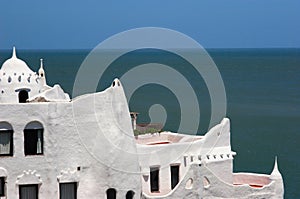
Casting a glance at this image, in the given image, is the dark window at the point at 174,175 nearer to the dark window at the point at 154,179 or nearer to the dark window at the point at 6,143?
the dark window at the point at 154,179

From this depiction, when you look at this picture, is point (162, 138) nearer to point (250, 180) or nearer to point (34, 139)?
point (250, 180)

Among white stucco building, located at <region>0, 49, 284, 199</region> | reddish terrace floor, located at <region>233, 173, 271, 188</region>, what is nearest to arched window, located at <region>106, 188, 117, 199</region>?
white stucco building, located at <region>0, 49, 284, 199</region>

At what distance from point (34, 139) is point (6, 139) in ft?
4.51

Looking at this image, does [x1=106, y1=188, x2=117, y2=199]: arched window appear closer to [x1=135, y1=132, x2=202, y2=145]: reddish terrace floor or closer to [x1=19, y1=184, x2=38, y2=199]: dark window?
[x1=19, y1=184, x2=38, y2=199]: dark window

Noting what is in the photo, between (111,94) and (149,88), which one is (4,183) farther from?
(149,88)

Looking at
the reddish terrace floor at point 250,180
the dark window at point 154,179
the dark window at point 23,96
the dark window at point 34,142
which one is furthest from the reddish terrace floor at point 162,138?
the dark window at point 34,142

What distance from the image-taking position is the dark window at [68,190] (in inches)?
1544

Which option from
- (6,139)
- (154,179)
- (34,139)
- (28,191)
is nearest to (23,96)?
(34,139)

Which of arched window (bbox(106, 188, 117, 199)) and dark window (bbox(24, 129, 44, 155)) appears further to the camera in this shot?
arched window (bbox(106, 188, 117, 199))

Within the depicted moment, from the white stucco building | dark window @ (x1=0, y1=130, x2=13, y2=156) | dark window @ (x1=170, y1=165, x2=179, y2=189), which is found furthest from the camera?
dark window @ (x1=170, y1=165, x2=179, y2=189)

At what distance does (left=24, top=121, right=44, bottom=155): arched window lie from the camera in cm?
3819

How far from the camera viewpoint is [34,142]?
3856 centimetres

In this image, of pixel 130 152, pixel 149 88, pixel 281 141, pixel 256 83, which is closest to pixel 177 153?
pixel 130 152

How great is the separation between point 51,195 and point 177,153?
872cm
